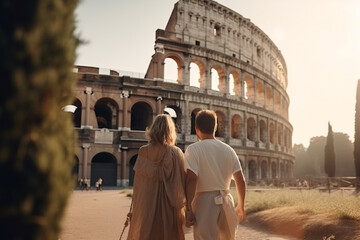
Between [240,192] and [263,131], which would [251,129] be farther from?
[240,192]

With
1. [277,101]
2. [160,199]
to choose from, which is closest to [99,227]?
[160,199]

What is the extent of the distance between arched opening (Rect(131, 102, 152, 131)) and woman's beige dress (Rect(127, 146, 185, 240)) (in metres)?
21.2

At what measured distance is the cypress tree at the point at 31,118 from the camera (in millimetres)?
1295

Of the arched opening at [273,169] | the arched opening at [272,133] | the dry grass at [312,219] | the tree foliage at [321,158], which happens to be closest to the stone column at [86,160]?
the dry grass at [312,219]

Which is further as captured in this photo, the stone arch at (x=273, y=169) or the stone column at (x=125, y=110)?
the stone arch at (x=273, y=169)

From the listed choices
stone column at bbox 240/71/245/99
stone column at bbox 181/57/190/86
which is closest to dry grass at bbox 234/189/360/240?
stone column at bbox 181/57/190/86

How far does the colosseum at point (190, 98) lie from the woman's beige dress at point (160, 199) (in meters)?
Answer: 19.7

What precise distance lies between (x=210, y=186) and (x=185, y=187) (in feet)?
1.12

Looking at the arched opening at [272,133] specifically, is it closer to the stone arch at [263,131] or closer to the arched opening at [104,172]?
the stone arch at [263,131]

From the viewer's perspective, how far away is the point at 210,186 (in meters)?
3.40

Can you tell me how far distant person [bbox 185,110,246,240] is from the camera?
10.8ft

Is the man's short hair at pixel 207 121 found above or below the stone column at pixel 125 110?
below

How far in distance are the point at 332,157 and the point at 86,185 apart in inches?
1066

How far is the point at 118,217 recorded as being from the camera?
970 centimetres
